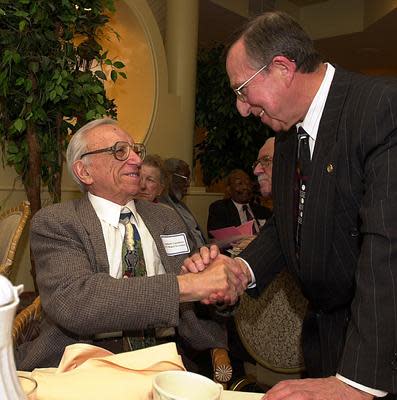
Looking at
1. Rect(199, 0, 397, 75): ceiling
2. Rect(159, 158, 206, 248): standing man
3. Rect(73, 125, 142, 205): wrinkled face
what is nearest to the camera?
Rect(73, 125, 142, 205): wrinkled face

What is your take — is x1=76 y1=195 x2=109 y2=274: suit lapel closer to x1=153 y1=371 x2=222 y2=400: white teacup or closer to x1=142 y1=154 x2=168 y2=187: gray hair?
x1=153 y1=371 x2=222 y2=400: white teacup

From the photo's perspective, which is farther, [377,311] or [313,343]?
[313,343]

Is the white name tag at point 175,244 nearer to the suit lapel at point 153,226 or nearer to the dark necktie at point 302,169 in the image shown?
the suit lapel at point 153,226

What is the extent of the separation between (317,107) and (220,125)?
223 inches

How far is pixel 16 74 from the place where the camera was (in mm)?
3689

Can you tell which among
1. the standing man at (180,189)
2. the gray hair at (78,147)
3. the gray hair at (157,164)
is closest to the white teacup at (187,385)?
the gray hair at (78,147)

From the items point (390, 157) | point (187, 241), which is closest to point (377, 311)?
point (390, 157)

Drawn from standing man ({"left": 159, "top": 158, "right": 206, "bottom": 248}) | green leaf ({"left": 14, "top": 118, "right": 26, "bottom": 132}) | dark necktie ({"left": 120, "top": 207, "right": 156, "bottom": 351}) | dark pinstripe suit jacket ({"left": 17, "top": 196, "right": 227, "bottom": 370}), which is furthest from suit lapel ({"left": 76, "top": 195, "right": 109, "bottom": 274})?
Result: standing man ({"left": 159, "top": 158, "right": 206, "bottom": 248})

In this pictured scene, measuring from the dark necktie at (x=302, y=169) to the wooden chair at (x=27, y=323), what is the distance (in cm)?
95

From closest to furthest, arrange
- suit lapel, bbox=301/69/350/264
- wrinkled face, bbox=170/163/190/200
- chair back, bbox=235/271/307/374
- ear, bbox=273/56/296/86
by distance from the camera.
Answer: suit lapel, bbox=301/69/350/264 < ear, bbox=273/56/296/86 < chair back, bbox=235/271/307/374 < wrinkled face, bbox=170/163/190/200

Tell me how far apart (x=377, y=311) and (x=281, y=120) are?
0.77 m

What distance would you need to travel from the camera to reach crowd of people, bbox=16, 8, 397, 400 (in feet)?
3.80

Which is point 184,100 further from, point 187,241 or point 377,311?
point 377,311

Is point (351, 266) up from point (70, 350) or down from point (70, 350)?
up
